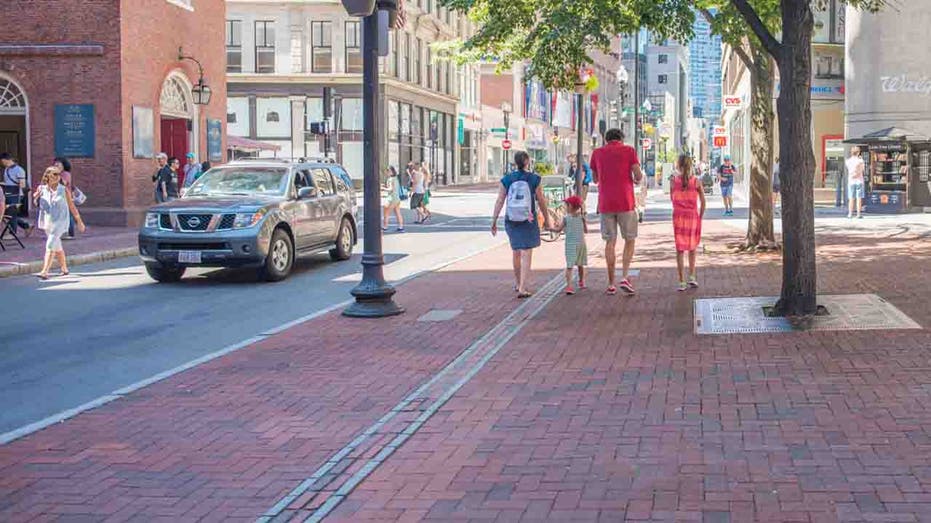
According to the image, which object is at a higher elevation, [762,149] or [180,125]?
[180,125]

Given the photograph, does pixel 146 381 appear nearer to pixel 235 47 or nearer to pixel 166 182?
pixel 166 182

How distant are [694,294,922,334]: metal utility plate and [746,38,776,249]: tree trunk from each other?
621 cm

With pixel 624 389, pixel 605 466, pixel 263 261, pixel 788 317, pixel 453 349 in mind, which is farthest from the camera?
pixel 263 261

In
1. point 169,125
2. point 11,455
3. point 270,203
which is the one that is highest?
point 169,125

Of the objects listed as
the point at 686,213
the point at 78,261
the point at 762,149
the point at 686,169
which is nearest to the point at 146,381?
the point at 686,213

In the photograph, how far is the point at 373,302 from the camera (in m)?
12.2

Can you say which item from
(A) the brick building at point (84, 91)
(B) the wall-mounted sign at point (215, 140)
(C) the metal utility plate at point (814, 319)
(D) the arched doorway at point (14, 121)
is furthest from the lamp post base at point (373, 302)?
(B) the wall-mounted sign at point (215, 140)

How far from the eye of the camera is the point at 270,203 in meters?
16.8

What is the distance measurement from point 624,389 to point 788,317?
3.38 meters

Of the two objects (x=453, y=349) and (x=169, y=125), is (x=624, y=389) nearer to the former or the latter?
(x=453, y=349)

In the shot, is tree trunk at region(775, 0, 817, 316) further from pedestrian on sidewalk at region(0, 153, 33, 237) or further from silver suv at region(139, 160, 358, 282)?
pedestrian on sidewalk at region(0, 153, 33, 237)

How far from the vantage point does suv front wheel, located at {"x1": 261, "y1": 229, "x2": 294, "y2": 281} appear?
1648 cm

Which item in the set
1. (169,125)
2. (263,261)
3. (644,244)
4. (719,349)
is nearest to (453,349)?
(719,349)

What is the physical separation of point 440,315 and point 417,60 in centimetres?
5592
